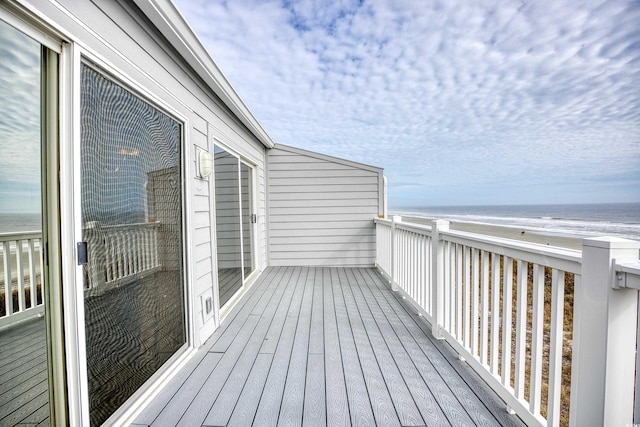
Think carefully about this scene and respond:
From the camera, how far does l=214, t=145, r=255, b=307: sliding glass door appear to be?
127 inches

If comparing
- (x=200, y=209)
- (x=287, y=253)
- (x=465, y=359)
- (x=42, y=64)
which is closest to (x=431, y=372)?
(x=465, y=359)

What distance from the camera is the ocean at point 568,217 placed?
496 inches

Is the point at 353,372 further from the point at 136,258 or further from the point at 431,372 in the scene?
the point at 136,258

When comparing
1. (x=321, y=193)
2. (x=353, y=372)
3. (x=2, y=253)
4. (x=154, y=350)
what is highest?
(x=321, y=193)

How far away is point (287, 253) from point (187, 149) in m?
3.78

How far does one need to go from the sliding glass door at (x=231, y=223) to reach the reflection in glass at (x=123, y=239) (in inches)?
43.5

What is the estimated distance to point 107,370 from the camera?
143cm

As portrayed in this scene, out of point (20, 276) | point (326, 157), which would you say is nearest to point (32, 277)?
point (20, 276)

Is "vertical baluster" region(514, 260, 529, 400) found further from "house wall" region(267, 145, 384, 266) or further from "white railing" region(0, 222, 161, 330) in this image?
"house wall" region(267, 145, 384, 266)

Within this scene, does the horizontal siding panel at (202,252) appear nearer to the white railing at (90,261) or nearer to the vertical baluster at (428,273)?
the white railing at (90,261)

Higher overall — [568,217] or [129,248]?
[129,248]

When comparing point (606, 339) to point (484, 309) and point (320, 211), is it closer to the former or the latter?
point (484, 309)

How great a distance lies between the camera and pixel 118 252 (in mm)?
1507

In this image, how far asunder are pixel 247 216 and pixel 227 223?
1049 millimetres
